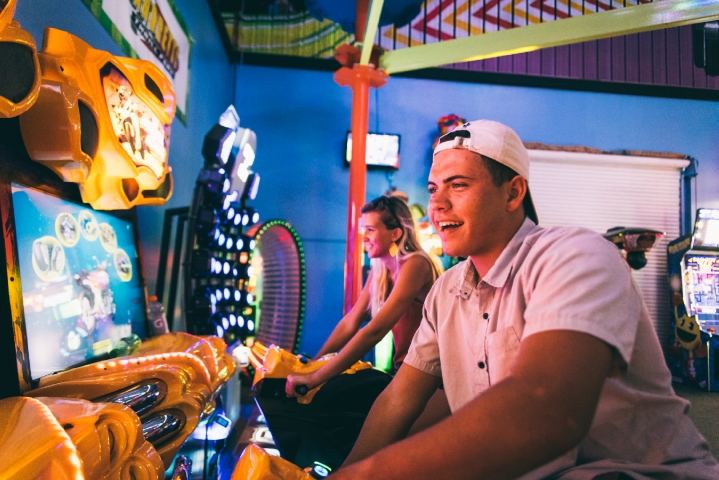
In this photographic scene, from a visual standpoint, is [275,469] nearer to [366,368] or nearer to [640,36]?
[366,368]

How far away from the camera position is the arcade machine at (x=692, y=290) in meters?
4.95

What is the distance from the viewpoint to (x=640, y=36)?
18.7ft

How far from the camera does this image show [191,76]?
3.52 metres

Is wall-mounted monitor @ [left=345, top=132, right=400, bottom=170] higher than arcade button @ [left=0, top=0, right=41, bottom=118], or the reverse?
wall-mounted monitor @ [left=345, top=132, right=400, bottom=170]

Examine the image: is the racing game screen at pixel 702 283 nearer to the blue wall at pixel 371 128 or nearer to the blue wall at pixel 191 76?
the blue wall at pixel 371 128

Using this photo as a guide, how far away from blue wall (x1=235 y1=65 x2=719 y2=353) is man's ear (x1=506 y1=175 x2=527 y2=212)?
4.05 metres

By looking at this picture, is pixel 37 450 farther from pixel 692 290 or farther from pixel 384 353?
pixel 692 290

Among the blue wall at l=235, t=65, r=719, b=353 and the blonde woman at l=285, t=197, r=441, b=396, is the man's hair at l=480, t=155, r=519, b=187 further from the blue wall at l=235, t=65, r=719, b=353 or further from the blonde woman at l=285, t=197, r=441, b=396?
the blue wall at l=235, t=65, r=719, b=353

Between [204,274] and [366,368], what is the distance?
3.78ft

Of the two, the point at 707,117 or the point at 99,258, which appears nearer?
the point at 99,258

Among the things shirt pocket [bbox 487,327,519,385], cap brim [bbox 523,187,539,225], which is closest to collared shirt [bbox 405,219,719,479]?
shirt pocket [bbox 487,327,519,385]

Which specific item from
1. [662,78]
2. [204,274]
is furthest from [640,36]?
[204,274]

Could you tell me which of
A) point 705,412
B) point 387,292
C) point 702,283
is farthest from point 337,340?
point 702,283

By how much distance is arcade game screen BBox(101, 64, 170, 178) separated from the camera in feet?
4.81
